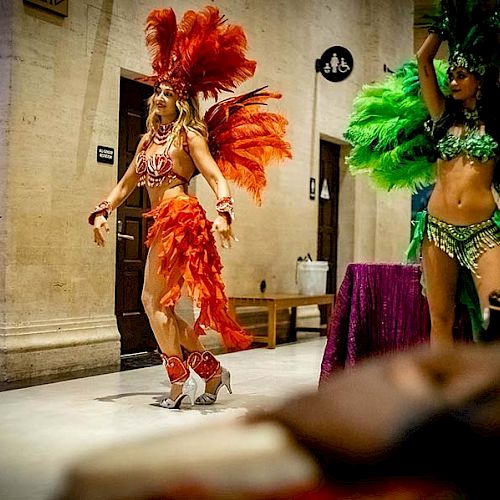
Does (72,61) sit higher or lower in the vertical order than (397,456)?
higher

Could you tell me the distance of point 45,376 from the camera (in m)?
4.95

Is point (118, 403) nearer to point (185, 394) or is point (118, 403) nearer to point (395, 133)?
point (185, 394)

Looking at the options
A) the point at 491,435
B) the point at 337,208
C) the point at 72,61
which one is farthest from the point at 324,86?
the point at 491,435

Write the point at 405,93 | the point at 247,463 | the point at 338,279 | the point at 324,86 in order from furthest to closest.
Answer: the point at 338,279, the point at 324,86, the point at 405,93, the point at 247,463

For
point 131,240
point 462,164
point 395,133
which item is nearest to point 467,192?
point 462,164

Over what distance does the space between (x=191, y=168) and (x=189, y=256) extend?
0.47 metres

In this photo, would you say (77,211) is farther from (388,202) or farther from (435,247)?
(388,202)

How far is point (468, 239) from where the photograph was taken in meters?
3.11

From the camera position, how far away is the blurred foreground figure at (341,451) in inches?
10.7

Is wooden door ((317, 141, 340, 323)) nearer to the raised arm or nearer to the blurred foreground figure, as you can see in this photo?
the raised arm

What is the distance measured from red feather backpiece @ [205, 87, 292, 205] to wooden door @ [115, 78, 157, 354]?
207cm

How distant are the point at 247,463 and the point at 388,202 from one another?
1024 cm

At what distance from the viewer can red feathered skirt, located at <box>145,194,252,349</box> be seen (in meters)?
3.73

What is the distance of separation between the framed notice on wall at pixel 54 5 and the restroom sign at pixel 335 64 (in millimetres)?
3470
